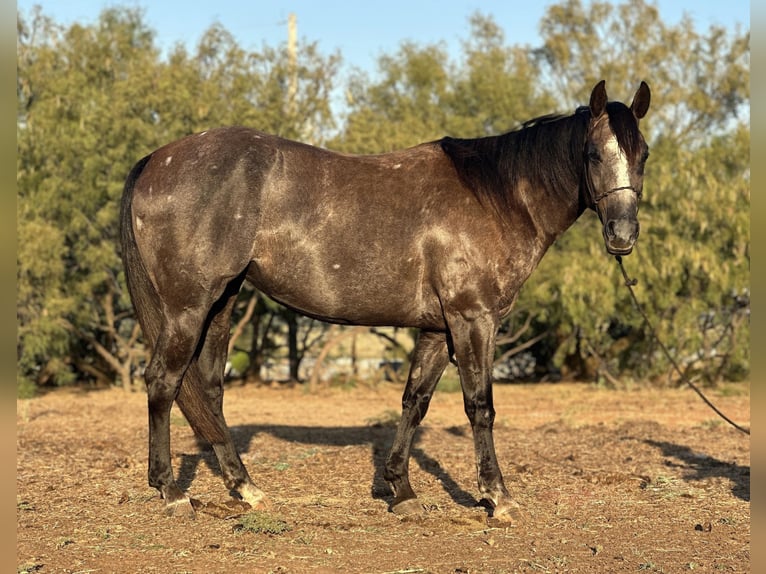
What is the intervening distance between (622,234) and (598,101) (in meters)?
0.82

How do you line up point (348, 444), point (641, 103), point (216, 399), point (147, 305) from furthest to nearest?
1. point (348, 444)
2. point (216, 399)
3. point (147, 305)
4. point (641, 103)

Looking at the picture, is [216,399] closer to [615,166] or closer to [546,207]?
[546,207]

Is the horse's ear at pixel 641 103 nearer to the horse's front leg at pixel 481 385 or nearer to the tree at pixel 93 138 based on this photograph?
the horse's front leg at pixel 481 385

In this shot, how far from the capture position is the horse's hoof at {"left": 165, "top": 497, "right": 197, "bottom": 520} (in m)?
5.42

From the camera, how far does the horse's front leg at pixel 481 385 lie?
5.44 m

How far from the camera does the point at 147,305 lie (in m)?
5.62

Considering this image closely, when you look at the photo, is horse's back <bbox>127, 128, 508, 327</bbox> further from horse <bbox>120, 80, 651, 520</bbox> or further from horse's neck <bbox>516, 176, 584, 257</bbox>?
horse's neck <bbox>516, 176, 584, 257</bbox>

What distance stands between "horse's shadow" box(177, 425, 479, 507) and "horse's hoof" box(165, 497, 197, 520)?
2.88 ft

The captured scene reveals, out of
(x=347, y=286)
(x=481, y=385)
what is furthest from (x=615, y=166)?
(x=347, y=286)

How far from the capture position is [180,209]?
5363 mm

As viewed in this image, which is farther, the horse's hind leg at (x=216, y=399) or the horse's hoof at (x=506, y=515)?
the horse's hind leg at (x=216, y=399)

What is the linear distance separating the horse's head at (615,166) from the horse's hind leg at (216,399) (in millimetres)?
2344

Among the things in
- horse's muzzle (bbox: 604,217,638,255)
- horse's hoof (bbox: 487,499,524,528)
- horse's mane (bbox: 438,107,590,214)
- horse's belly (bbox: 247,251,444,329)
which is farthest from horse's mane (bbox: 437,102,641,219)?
horse's hoof (bbox: 487,499,524,528)

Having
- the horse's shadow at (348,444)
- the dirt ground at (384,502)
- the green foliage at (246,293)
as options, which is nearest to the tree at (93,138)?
the green foliage at (246,293)
